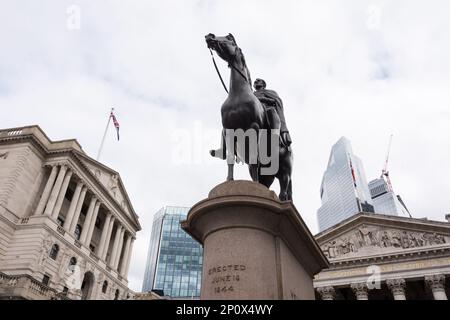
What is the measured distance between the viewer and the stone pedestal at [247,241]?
4789mm

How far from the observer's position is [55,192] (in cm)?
3878

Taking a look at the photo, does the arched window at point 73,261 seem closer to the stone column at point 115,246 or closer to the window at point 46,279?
the window at point 46,279

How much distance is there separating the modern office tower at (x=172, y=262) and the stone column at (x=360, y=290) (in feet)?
252

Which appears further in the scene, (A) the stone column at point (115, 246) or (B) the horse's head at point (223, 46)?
(A) the stone column at point (115, 246)

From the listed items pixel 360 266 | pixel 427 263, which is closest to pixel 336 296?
pixel 360 266

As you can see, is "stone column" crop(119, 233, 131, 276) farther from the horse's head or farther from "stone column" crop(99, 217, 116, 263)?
the horse's head

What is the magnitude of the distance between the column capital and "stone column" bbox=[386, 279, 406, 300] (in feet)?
7.82

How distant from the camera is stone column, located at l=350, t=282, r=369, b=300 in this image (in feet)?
125

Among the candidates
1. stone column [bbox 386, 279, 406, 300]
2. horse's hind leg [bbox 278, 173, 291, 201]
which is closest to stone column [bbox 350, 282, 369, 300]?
stone column [bbox 386, 279, 406, 300]

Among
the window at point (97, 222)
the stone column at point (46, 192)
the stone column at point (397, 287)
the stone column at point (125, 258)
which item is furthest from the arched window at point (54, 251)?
the stone column at point (397, 287)

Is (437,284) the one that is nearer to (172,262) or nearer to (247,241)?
(247,241)

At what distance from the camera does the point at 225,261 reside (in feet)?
16.1

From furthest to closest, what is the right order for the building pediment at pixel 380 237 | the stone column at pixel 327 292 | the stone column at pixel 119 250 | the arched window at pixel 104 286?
1. the stone column at pixel 119 250
2. the arched window at pixel 104 286
3. the stone column at pixel 327 292
4. the building pediment at pixel 380 237

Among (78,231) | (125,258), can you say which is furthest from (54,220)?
(125,258)
